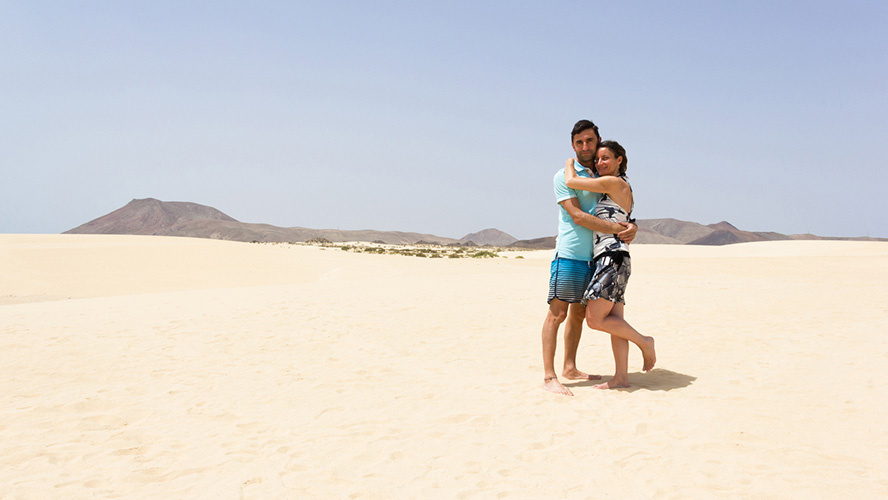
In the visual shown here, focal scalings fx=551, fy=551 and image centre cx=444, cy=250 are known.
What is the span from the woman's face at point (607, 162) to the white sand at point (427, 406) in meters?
2.06

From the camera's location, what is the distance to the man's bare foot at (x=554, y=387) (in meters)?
5.16

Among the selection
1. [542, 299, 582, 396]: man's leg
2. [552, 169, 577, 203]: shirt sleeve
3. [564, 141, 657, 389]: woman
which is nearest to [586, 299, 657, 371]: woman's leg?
[564, 141, 657, 389]: woman

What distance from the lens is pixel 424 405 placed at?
5.02 metres

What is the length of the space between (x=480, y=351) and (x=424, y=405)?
2.58 metres

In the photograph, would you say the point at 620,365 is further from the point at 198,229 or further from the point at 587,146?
the point at 198,229

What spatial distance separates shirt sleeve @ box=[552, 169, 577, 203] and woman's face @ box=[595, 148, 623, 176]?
12.5 inches

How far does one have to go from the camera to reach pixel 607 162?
16.2ft

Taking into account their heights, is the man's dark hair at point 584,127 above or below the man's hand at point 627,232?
above

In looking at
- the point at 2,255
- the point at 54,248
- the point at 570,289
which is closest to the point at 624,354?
the point at 570,289

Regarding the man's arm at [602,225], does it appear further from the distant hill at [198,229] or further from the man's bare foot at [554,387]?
the distant hill at [198,229]

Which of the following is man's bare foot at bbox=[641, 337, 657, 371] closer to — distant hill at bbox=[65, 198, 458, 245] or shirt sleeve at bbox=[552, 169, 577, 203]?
shirt sleeve at bbox=[552, 169, 577, 203]

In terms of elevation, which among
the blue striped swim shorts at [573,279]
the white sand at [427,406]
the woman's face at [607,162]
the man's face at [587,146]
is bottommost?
the white sand at [427,406]

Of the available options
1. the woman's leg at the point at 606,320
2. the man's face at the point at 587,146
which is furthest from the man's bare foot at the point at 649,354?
the man's face at the point at 587,146

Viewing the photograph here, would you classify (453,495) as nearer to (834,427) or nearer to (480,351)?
(834,427)
